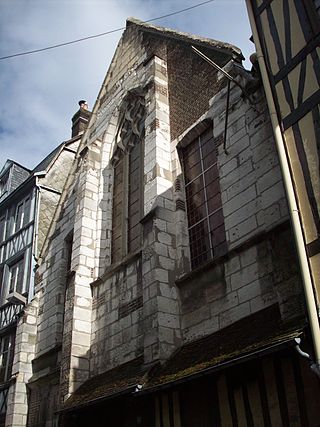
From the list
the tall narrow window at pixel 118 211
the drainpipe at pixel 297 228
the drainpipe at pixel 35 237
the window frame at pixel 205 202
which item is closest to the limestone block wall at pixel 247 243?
the window frame at pixel 205 202

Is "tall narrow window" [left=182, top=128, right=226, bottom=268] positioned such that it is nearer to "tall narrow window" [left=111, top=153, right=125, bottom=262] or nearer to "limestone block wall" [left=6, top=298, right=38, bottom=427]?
"tall narrow window" [left=111, top=153, right=125, bottom=262]

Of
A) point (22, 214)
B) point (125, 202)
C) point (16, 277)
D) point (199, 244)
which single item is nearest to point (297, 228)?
point (199, 244)

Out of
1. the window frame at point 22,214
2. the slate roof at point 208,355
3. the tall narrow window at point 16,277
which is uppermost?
the window frame at point 22,214

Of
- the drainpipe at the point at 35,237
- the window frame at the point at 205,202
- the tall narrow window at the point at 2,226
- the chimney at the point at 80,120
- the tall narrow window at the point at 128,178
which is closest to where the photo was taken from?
the window frame at the point at 205,202

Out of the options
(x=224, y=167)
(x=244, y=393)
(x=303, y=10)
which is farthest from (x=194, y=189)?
(x=244, y=393)

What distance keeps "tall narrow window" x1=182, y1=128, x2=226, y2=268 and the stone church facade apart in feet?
0.09

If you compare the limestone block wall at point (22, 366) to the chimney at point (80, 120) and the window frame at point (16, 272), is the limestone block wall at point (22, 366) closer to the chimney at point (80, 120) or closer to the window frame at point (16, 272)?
the window frame at point (16, 272)

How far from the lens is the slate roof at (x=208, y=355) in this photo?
5320 millimetres

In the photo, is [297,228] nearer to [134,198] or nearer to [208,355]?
[208,355]

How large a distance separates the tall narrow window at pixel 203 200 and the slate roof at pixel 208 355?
1.51 meters

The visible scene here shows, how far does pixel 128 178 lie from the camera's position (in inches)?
427

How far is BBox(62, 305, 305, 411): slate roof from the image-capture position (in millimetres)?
5320

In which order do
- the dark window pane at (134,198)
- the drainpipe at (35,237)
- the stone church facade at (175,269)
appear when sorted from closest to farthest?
1. the stone church facade at (175,269)
2. the dark window pane at (134,198)
3. the drainpipe at (35,237)

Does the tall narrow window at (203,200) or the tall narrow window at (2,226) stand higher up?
the tall narrow window at (2,226)
